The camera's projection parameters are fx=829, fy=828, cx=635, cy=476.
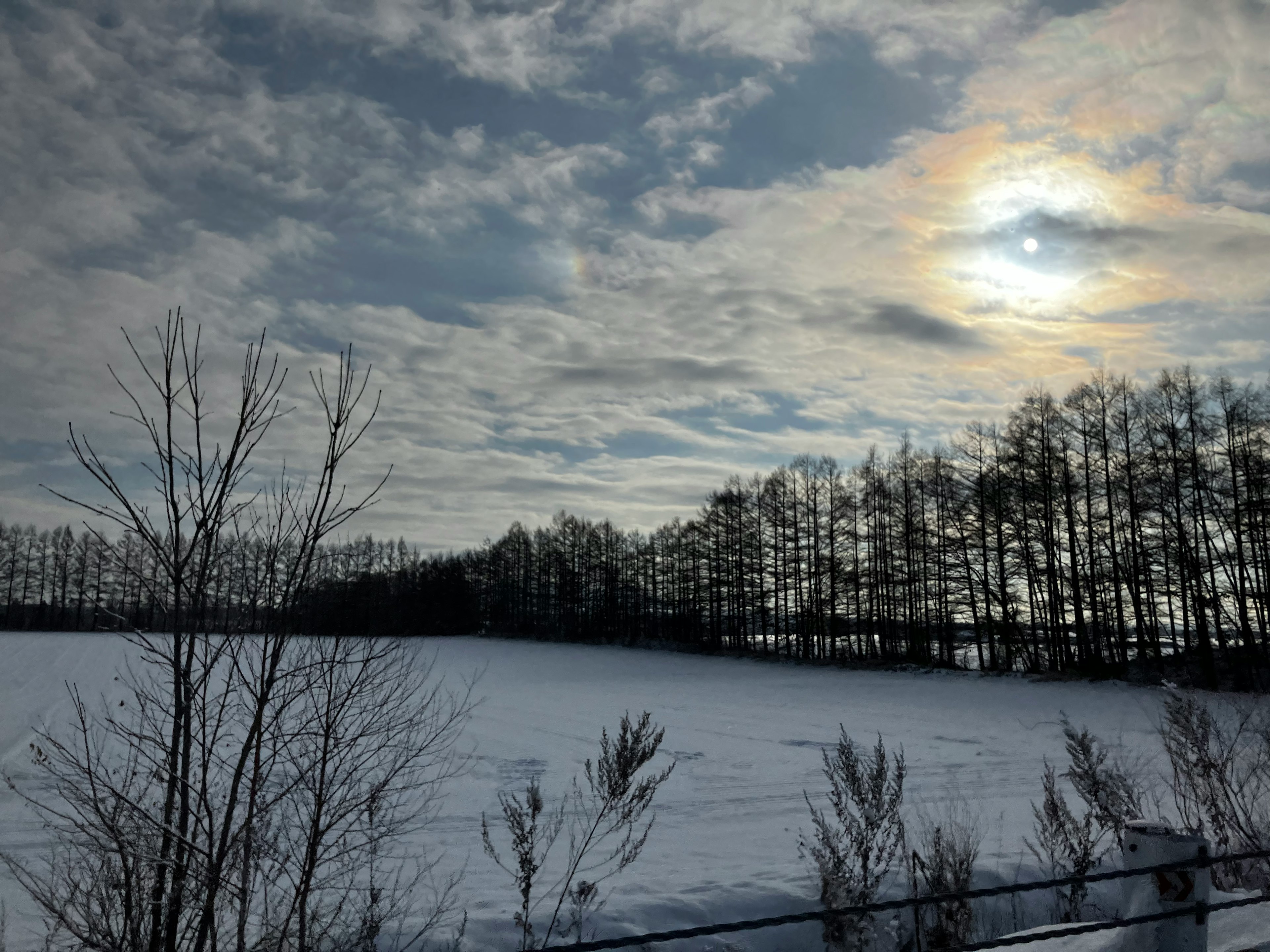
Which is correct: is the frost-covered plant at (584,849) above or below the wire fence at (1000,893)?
below

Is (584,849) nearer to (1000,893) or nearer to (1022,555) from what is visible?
(1000,893)

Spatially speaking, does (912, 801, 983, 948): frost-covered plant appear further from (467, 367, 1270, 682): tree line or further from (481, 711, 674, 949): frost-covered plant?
(467, 367, 1270, 682): tree line

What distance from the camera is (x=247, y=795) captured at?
10.4 m

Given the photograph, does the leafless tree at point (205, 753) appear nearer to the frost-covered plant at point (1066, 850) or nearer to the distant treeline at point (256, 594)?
the distant treeline at point (256, 594)

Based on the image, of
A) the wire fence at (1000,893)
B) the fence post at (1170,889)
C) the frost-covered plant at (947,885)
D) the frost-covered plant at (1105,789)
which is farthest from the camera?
the frost-covered plant at (1105,789)

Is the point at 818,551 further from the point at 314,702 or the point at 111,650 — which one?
the point at 314,702

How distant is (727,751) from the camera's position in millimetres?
18266

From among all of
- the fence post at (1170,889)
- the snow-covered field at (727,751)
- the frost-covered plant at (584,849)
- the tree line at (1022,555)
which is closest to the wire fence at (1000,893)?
the fence post at (1170,889)

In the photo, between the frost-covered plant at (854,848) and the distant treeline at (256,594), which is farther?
the frost-covered plant at (854,848)

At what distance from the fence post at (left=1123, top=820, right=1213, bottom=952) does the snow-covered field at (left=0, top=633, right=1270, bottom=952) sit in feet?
5.48

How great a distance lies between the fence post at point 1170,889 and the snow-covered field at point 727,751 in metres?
1.67

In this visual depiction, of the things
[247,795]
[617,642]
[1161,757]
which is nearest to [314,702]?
[247,795]

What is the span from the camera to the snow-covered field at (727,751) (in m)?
8.79

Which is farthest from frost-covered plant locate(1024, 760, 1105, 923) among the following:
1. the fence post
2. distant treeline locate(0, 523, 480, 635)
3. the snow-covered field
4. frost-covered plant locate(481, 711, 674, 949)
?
distant treeline locate(0, 523, 480, 635)
